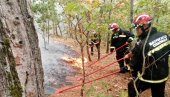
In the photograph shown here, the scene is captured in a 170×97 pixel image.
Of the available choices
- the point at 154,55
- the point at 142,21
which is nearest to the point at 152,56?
Answer: the point at 154,55

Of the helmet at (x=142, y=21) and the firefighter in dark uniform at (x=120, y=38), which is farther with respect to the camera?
the firefighter in dark uniform at (x=120, y=38)

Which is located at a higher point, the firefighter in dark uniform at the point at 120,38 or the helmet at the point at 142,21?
the helmet at the point at 142,21

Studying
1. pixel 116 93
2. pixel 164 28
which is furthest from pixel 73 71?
pixel 164 28

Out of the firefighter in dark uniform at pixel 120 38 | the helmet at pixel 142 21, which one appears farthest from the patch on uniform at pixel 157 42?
the firefighter in dark uniform at pixel 120 38

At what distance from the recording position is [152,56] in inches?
193

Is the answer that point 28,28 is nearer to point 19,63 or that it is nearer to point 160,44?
point 19,63

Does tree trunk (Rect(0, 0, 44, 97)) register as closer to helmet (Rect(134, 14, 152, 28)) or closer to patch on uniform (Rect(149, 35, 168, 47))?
patch on uniform (Rect(149, 35, 168, 47))

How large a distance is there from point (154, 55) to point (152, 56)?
110mm

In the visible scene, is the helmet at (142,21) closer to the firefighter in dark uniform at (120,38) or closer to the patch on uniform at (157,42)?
the patch on uniform at (157,42)

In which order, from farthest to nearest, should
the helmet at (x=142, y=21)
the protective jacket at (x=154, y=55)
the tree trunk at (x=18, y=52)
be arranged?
the helmet at (x=142, y=21), the protective jacket at (x=154, y=55), the tree trunk at (x=18, y=52)

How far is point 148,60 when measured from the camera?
505 cm

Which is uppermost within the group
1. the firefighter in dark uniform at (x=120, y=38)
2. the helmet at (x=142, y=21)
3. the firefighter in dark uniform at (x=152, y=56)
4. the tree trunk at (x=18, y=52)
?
the tree trunk at (x=18, y=52)

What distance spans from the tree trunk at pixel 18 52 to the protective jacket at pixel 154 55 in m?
3.62

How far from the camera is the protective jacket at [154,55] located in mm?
5027
